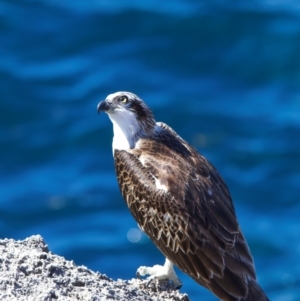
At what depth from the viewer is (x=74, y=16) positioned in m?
29.2

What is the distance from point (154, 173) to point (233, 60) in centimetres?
1593

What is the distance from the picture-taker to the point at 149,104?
86.8 ft

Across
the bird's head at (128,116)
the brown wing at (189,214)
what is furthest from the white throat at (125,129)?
the brown wing at (189,214)

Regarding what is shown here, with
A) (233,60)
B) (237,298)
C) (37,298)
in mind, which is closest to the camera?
(37,298)

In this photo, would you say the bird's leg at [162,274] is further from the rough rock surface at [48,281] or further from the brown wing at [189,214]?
the rough rock surface at [48,281]

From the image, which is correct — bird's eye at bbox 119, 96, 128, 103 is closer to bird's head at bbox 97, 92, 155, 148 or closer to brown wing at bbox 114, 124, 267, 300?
bird's head at bbox 97, 92, 155, 148

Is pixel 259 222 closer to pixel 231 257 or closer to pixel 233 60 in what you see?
pixel 233 60

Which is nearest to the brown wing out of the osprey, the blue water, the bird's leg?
the osprey

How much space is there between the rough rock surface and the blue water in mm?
11330

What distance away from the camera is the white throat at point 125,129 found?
13289mm

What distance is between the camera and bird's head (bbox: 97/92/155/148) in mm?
13320

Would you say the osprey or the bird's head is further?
the bird's head

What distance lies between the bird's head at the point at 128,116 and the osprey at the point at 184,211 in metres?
0.01

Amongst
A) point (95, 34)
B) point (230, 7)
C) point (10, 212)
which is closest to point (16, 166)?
point (10, 212)
